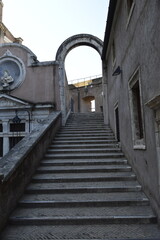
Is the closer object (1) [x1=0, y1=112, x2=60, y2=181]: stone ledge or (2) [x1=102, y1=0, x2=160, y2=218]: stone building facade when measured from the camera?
(2) [x1=102, y1=0, x2=160, y2=218]: stone building facade

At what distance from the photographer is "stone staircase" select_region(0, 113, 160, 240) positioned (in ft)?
11.5

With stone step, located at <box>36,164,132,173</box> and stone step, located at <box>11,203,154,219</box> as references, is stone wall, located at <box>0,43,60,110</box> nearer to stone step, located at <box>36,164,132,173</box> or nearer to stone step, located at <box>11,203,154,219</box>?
stone step, located at <box>36,164,132,173</box>

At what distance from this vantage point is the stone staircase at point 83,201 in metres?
3.52

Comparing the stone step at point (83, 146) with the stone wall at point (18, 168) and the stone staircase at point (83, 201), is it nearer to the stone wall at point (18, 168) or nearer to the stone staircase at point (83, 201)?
the stone staircase at point (83, 201)

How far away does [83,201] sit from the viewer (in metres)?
4.30

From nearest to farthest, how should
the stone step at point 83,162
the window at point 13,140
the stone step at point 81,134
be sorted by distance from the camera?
1. the stone step at point 83,162
2. the stone step at point 81,134
3. the window at point 13,140

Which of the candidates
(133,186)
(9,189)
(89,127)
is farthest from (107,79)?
(9,189)

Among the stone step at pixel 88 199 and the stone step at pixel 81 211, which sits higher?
the stone step at pixel 88 199

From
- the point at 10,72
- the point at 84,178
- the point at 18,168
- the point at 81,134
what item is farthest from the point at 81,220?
the point at 10,72

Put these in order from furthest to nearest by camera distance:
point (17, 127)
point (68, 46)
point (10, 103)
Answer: point (17, 127), point (10, 103), point (68, 46)

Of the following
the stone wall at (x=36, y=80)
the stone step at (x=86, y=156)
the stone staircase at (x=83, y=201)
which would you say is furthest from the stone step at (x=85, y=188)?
the stone wall at (x=36, y=80)

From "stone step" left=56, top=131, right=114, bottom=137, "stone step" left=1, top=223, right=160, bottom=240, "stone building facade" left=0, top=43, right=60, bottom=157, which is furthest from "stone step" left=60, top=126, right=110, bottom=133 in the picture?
"stone step" left=1, top=223, right=160, bottom=240

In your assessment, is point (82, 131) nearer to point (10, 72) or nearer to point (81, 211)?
point (81, 211)

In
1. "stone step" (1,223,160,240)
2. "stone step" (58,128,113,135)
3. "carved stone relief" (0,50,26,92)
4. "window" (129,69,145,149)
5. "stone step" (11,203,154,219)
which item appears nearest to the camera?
"stone step" (1,223,160,240)
